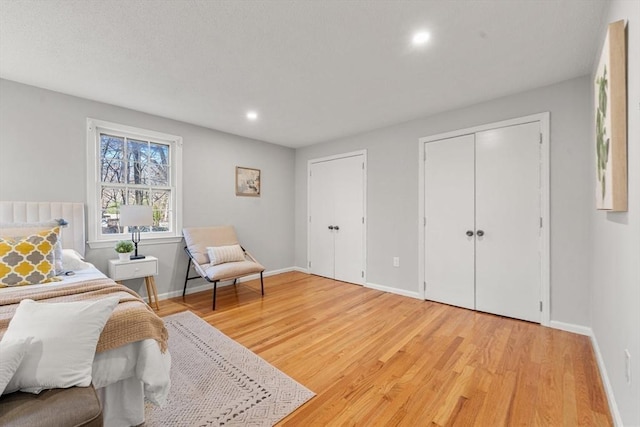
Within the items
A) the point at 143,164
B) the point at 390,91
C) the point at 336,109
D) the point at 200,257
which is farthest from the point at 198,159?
the point at 390,91

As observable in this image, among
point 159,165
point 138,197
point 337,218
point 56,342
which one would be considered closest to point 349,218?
point 337,218

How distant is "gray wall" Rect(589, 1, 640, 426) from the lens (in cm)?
111

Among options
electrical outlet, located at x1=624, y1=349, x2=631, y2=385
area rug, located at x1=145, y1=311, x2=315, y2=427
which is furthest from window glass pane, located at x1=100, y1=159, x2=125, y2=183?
electrical outlet, located at x1=624, y1=349, x2=631, y2=385

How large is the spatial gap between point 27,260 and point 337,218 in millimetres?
3536

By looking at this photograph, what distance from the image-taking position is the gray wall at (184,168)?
264cm

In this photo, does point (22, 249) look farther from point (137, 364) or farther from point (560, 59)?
point (560, 59)

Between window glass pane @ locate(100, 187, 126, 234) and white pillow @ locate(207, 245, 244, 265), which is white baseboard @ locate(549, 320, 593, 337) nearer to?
A: white pillow @ locate(207, 245, 244, 265)

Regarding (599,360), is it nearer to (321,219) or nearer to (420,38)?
(420,38)

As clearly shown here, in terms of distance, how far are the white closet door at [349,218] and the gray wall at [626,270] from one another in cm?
273

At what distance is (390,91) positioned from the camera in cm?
279

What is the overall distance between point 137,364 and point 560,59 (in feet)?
11.9

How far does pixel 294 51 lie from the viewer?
6.93 ft

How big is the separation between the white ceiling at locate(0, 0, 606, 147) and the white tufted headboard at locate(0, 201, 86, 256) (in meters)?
1.18

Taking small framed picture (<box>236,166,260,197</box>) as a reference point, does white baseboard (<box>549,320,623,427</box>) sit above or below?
below
